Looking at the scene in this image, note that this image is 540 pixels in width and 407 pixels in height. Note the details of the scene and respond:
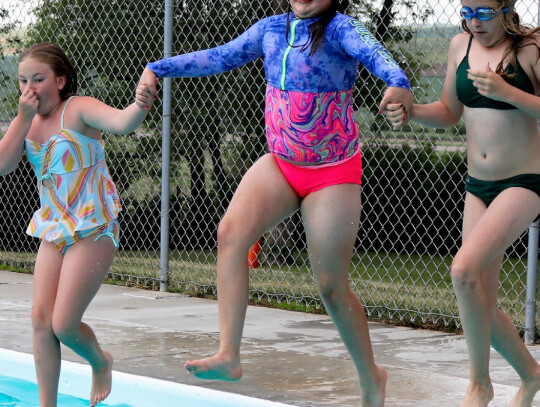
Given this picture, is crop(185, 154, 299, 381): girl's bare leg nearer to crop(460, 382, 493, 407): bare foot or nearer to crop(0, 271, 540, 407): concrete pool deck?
crop(0, 271, 540, 407): concrete pool deck

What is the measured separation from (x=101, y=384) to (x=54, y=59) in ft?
4.66

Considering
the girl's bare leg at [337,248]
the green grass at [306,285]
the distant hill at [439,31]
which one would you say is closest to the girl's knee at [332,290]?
the girl's bare leg at [337,248]

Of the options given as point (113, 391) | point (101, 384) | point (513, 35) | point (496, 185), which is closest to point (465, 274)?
point (496, 185)

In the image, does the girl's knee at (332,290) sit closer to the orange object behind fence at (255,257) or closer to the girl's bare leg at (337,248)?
the girl's bare leg at (337,248)

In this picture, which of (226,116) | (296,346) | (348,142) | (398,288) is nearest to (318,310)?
(398,288)

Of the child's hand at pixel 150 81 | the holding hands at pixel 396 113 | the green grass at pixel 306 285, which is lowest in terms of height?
the green grass at pixel 306 285

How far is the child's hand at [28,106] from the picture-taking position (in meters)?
3.99

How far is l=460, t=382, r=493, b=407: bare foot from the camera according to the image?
12.9ft

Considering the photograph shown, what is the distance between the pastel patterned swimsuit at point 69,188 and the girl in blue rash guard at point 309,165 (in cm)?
50

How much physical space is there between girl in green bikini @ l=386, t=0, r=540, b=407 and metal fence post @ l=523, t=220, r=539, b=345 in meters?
1.66

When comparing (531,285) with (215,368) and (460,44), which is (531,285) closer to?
(460,44)

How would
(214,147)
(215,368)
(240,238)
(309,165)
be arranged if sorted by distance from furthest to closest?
(214,147) → (309,165) → (240,238) → (215,368)

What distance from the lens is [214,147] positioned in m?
8.30

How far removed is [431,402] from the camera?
427 centimetres
